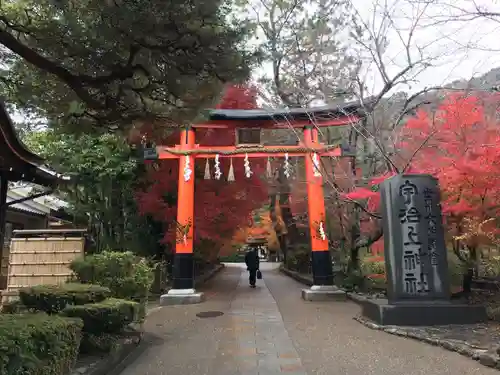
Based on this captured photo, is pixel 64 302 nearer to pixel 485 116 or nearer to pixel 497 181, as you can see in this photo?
pixel 497 181

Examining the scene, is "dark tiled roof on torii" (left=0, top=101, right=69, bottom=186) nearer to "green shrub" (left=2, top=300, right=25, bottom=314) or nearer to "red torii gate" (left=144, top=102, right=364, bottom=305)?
"green shrub" (left=2, top=300, right=25, bottom=314)

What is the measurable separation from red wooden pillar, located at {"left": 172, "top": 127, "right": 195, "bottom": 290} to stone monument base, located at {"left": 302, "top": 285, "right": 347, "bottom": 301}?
370 centimetres

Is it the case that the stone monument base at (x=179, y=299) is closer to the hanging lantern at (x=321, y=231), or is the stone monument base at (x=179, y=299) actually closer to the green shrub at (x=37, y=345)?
the hanging lantern at (x=321, y=231)

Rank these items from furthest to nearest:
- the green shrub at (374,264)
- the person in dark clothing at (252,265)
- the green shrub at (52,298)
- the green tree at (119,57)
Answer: the green shrub at (374,264) < the person in dark clothing at (252,265) < the green shrub at (52,298) < the green tree at (119,57)

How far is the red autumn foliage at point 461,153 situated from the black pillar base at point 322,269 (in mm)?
3200

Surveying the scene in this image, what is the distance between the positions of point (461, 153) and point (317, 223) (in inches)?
210

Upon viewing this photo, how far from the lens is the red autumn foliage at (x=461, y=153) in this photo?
7.49 m

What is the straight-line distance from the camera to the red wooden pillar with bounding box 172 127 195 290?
39.5ft

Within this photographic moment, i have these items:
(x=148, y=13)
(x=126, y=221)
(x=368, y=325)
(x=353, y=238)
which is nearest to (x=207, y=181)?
(x=126, y=221)

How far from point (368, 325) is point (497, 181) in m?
3.70

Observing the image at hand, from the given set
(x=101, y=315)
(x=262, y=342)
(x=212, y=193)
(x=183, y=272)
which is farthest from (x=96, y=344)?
(x=212, y=193)

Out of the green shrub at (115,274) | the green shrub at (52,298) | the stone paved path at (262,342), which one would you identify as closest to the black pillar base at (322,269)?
the stone paved path at (262,342)

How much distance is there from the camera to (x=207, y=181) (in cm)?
1430

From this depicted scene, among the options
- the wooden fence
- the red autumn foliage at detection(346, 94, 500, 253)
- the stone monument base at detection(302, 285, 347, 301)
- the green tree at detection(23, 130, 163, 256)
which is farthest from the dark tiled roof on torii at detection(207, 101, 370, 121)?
the wooden fence
